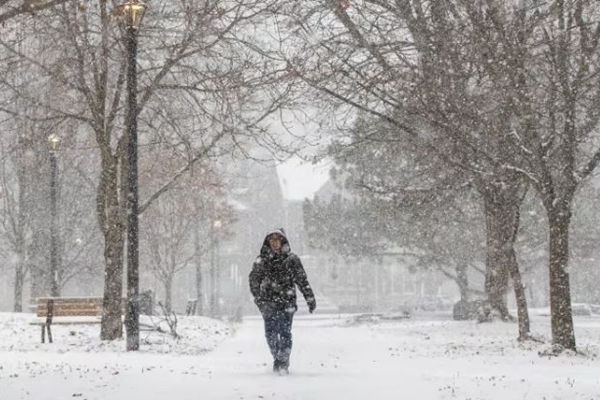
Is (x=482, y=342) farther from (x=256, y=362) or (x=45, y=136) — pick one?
(x=45, y=136)

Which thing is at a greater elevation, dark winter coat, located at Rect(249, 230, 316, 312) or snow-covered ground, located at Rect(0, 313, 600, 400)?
dark winter coat, located at Rect(249, 230, 316, 312)

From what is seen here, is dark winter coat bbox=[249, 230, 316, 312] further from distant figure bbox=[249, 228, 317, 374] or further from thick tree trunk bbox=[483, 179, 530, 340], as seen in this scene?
thick tree trunk bbox=[483, 179, 530, 340]

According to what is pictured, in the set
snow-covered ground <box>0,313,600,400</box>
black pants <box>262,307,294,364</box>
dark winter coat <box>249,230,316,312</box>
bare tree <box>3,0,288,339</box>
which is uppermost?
bare tree <box>3,0,288,339</box>

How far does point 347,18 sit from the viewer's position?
48.8ft

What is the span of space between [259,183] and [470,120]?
5359cm

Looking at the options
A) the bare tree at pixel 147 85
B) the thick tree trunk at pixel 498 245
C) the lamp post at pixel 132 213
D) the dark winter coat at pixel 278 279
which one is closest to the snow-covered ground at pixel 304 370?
the lamp post at pixel 132 213

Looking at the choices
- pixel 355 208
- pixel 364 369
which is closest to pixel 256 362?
pixel 364 369

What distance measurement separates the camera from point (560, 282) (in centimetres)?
1241

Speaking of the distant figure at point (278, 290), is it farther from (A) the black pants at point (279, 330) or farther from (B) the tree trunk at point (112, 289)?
(B) the tree trunk at point (112, 289)

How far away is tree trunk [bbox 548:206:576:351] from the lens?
1239 centimetres

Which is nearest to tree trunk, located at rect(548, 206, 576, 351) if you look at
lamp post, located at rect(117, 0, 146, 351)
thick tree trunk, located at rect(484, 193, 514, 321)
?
thick tree trunk, located at rect(484, 193, 514, 321)

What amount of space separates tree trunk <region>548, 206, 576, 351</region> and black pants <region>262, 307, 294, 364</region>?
543 centimetres

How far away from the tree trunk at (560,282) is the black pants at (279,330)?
5.43 metres

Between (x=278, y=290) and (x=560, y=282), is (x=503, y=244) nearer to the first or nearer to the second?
(x=560, y=282)
